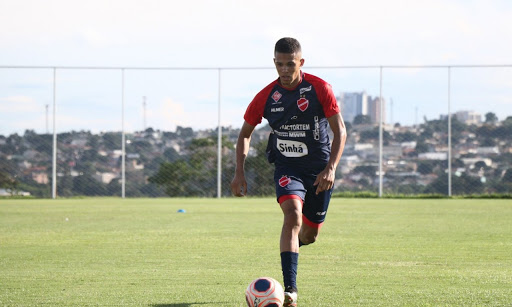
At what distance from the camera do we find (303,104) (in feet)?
24.7

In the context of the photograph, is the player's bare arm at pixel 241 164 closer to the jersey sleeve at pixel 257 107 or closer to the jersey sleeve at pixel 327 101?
the jersey sleeve at pixel 257 107

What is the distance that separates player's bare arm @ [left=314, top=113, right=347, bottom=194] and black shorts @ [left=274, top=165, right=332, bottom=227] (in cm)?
24

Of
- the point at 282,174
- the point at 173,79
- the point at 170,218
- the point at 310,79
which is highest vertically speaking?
the point at 173,79

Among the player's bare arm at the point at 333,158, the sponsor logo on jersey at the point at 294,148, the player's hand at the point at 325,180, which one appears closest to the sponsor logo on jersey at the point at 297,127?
the sponsor logo on jersey at the point at 294,148

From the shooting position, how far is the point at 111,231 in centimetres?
1477

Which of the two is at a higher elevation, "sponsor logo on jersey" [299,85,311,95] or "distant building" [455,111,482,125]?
"distant building" [455,111,482,125]

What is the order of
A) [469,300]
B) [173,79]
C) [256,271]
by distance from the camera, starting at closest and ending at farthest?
[469,300], [256,271], [173,79]

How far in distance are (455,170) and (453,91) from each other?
3009mm

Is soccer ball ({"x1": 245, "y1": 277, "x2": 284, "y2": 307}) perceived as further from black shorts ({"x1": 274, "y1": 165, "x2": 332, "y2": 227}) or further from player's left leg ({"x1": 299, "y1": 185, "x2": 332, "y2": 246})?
player's left leg ({"x1": 299, "y1": 185, "x2": 332, "y2": 246})

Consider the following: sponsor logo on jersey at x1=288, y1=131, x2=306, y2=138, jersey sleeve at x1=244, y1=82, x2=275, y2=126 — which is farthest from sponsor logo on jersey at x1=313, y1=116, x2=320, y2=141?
jersey sleeve at x1=244, y1=82, x2=275, y2=126

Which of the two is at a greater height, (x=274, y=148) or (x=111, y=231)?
(x=274, y=148)

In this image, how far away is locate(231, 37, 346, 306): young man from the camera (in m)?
7.28

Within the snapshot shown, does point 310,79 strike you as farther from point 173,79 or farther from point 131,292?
point 173,79

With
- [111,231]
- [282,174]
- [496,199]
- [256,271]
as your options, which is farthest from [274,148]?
[496,199]
